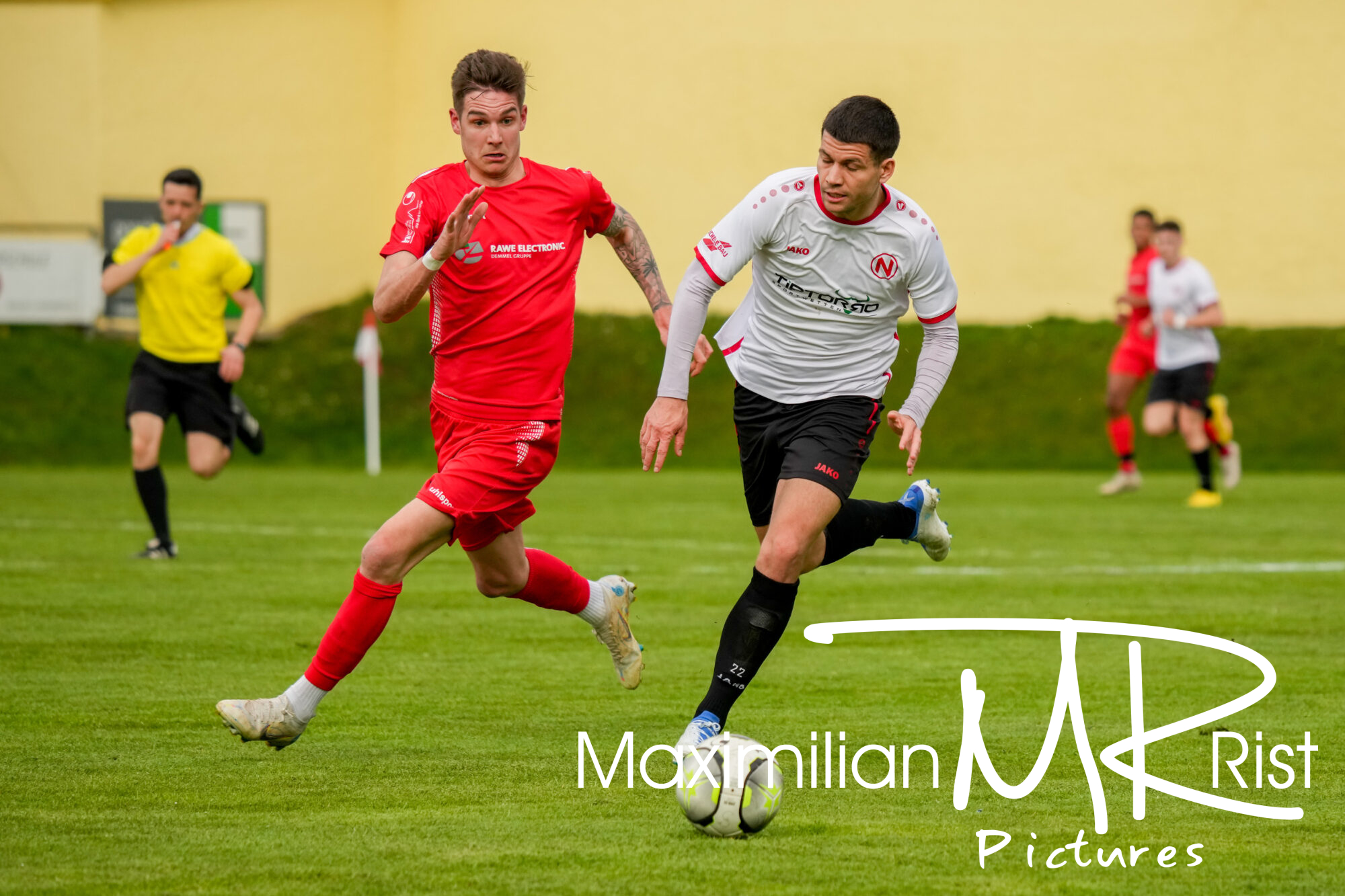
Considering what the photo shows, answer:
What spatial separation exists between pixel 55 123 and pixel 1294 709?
949 inches

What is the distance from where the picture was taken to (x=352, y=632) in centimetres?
550

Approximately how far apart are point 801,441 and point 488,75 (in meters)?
1.54

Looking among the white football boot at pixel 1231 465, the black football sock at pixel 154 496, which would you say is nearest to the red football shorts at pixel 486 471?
the black football sock at pixel 154 496

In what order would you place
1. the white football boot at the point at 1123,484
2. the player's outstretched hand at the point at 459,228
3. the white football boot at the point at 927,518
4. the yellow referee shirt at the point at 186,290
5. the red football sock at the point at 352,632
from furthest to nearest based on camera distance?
the white football boot at the point at 1123,484, the yellow referee shirt at the point at 186,290, the white football boot at the point at 927,518, the red football sock at the point at 352,632, the player's outstretched hand at the point at 459,228

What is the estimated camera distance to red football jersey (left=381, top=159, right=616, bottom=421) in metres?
5.79

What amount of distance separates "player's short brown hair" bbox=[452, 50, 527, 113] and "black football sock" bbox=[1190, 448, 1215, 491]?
39.2 ft

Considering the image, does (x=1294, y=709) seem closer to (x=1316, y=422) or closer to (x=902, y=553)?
(x=902, y=553)

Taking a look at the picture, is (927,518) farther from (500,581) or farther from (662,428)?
(662,428)

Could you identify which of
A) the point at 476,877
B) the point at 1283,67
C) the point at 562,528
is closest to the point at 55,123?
the point at 562,528

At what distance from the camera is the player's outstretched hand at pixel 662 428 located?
519cm

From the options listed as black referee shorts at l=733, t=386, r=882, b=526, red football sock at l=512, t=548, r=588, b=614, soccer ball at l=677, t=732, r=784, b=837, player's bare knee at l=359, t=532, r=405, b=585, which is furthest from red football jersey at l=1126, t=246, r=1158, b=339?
soccer ball at l=677, t=732, r=784, b=837

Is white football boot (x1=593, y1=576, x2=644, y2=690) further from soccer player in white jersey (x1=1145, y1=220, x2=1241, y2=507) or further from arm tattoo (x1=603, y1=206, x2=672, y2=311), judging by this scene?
soccer player in white jersey (x1=1145, y1=220, x2=1241, y2=507)

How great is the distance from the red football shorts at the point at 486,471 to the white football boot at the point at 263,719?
2.38 feet

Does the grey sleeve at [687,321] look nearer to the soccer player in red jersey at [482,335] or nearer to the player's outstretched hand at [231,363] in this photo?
the soccer player in red jersey at [482,335]
